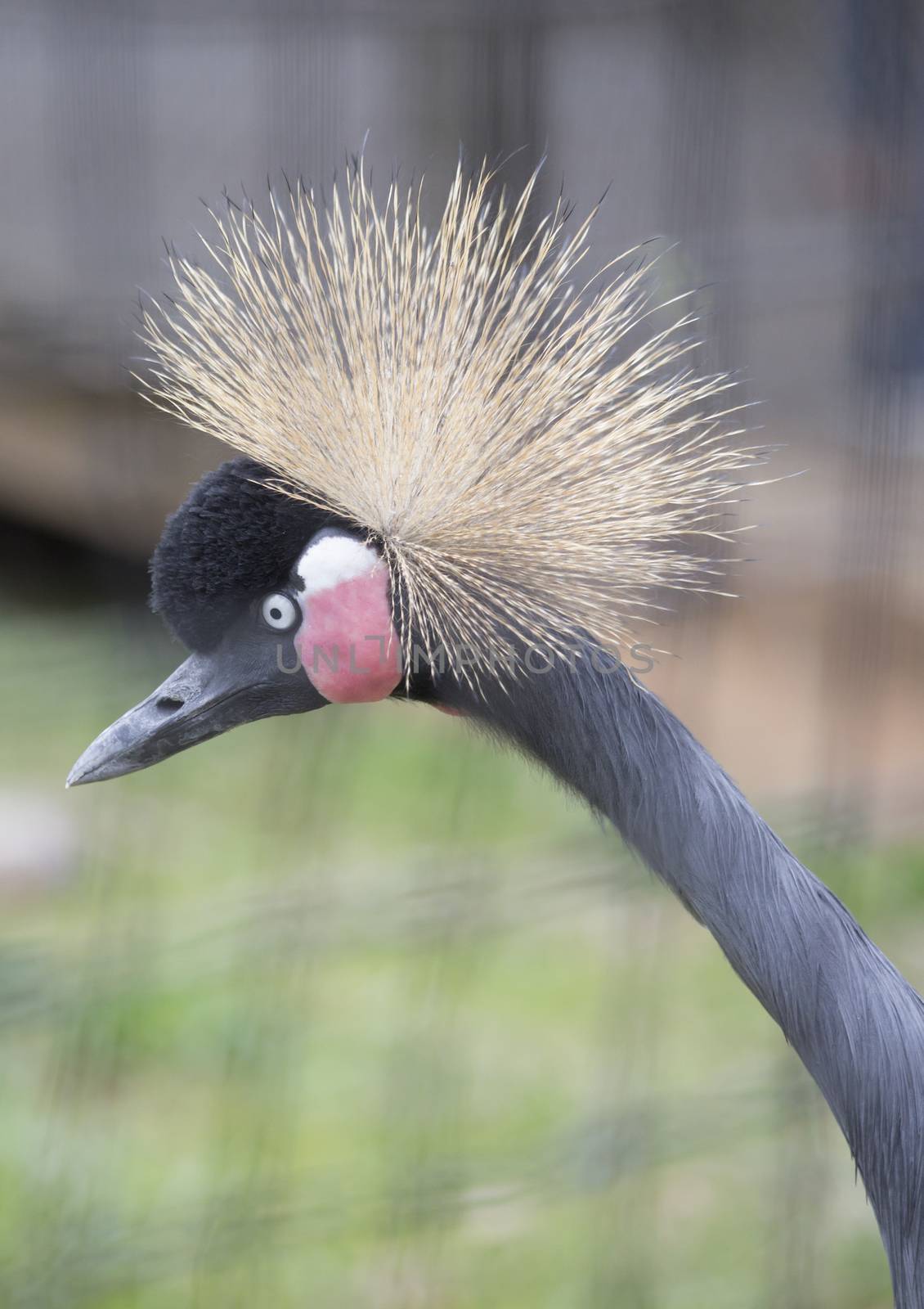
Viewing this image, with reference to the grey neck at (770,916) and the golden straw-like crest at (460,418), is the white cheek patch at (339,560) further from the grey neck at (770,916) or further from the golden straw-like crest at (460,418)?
the grey neck at (770,916)

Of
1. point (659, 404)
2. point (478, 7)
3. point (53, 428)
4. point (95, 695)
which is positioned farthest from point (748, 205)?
point (659, 404)

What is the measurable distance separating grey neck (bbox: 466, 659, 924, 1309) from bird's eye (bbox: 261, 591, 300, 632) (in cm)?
14

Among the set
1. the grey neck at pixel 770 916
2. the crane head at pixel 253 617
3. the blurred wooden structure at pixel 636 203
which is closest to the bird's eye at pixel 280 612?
the crane head at pixel 253 617

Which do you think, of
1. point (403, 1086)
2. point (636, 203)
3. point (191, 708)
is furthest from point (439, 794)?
point (191, 708)

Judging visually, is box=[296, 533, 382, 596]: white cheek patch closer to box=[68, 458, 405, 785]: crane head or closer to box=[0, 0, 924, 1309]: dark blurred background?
box=[68, 458, 405, 785]: crane head

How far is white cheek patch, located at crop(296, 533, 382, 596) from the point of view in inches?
30.0

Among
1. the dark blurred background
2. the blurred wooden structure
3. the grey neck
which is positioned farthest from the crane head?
the blurred wooden structure

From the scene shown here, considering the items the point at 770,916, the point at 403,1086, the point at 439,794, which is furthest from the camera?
the point at 439,794

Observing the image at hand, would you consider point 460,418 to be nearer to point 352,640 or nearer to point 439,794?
point 352,640

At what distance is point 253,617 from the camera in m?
0.81

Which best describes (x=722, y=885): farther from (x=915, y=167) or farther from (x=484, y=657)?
(x=915, y=167)

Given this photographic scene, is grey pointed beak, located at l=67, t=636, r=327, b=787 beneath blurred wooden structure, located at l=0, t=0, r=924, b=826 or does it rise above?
beneath

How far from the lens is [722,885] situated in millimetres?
Answer: 747

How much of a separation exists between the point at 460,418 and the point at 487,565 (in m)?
0.09
